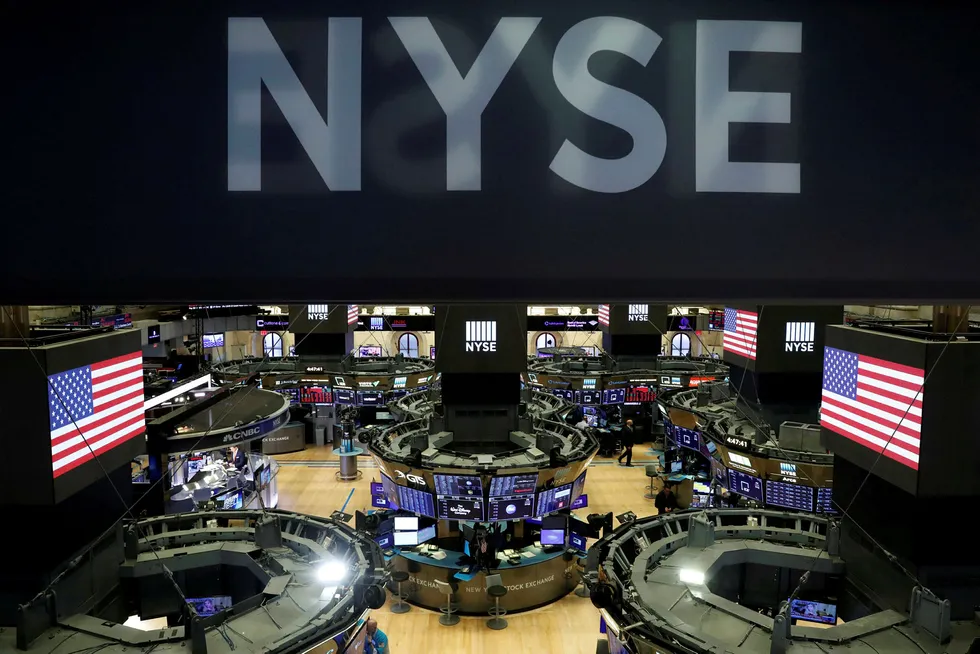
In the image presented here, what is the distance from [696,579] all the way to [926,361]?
3.23m

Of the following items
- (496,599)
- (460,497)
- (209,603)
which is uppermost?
(209,603)

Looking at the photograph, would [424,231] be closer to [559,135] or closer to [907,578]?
[559,135]

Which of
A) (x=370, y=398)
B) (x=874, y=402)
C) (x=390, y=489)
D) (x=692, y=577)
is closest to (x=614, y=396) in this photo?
(x=370, y=398)

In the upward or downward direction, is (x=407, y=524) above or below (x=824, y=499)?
below

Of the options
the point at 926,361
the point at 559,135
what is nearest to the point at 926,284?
the point at 559,135

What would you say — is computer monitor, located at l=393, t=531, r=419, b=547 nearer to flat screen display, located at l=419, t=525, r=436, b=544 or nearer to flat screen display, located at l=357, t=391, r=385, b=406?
flat screen display, located at l=419, t=525, r=436, b=544

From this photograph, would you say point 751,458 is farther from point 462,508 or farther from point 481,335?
point 481,335

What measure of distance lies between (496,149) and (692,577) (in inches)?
255

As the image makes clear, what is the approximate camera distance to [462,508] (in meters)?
11.6

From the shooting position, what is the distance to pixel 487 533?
40.5 feet

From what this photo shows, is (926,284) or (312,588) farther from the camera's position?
(312,588)

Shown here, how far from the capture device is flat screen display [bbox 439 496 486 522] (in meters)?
11.5

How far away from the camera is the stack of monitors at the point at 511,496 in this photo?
1144 centimetres

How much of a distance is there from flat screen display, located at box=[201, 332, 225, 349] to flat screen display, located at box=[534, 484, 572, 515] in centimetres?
2347
